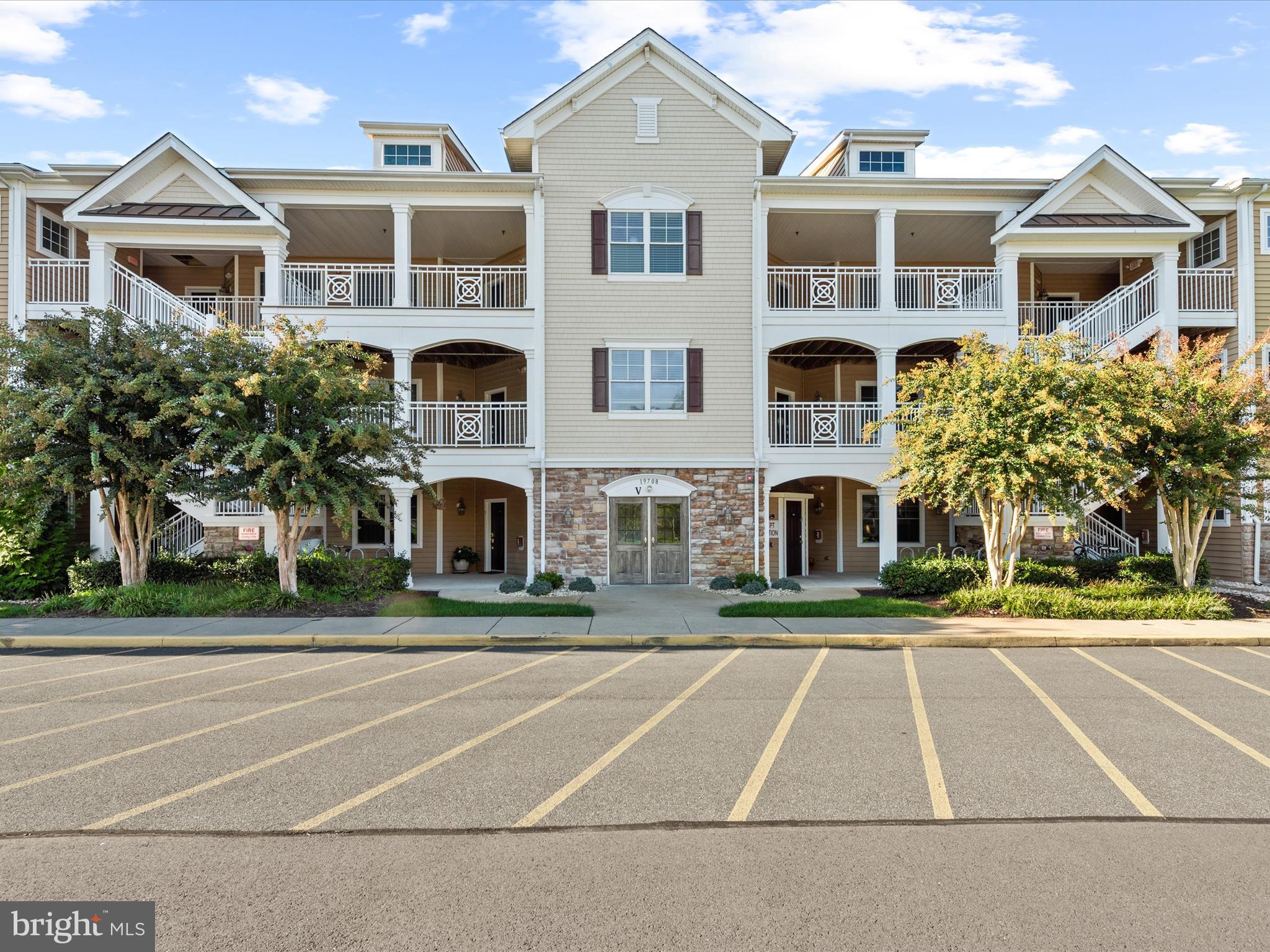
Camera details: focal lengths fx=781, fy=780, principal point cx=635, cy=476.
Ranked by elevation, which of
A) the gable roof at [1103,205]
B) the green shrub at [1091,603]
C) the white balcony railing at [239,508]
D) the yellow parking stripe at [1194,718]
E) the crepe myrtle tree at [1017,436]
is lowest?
the yellow parking stripe at [1194,718]

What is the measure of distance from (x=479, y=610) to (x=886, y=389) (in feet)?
35.4

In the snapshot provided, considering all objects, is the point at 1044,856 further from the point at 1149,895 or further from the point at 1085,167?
the point at 1085,167

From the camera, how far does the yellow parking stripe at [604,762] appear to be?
16.6ft

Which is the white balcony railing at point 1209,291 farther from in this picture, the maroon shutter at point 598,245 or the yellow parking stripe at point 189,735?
the yellow parking stripe at point 189,735

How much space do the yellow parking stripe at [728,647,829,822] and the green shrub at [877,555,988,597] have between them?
7.82 m

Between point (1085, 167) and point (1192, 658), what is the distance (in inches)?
518

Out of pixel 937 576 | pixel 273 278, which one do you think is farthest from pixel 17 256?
pixel 937 576

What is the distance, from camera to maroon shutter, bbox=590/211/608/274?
1862 centimetres

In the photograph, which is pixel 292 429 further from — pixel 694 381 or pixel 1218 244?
pixel 1218 244

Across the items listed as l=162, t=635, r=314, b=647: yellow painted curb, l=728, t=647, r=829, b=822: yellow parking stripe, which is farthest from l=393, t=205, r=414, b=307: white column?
l=728, t=647, r=829, b=822: yellow parking stripe

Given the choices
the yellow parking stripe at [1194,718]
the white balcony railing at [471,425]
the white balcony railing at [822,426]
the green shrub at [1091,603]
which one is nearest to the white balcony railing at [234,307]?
the white balcony railing at [471,425]

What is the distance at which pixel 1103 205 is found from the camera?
19.3 metres

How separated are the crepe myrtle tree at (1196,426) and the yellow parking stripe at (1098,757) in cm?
788

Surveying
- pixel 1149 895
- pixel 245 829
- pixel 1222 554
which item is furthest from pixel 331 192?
pixel 1222 554
